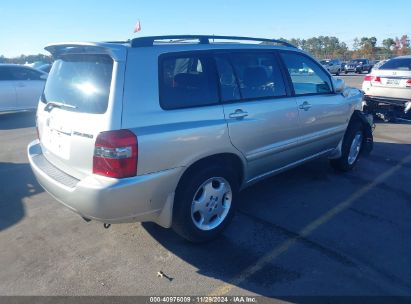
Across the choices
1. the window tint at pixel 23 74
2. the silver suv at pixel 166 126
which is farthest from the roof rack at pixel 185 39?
the window tint at pixel 23 74

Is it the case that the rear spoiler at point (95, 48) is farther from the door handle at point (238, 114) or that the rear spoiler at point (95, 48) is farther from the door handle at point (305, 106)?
the door handle at point (305, 106)

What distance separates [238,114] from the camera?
3393mm

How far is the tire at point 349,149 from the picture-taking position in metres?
5.28

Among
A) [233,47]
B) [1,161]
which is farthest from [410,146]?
[1,161]

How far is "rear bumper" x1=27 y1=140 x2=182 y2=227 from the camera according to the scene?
2.67 m

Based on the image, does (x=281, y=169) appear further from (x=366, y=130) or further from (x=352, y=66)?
(x=352, y=66)

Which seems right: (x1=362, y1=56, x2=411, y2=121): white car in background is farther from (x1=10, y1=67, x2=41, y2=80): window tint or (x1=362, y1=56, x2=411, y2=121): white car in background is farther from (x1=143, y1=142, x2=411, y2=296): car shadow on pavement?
(x1=10, y1=67, x2=41, y2=80): window tint

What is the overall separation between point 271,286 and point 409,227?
1.87 m

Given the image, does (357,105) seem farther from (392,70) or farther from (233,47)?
(392,70)

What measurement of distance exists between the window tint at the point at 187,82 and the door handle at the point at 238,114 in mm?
214

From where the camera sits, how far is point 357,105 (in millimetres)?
5371

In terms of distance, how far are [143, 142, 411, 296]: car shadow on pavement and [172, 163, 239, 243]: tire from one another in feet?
0.57

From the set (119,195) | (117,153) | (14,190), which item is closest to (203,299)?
(119,195)

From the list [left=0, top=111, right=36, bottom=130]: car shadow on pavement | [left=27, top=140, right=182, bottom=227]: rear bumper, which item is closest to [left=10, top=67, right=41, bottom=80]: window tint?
[left=0, top=111, right=36, bottom=130]: car shadow on pavement
